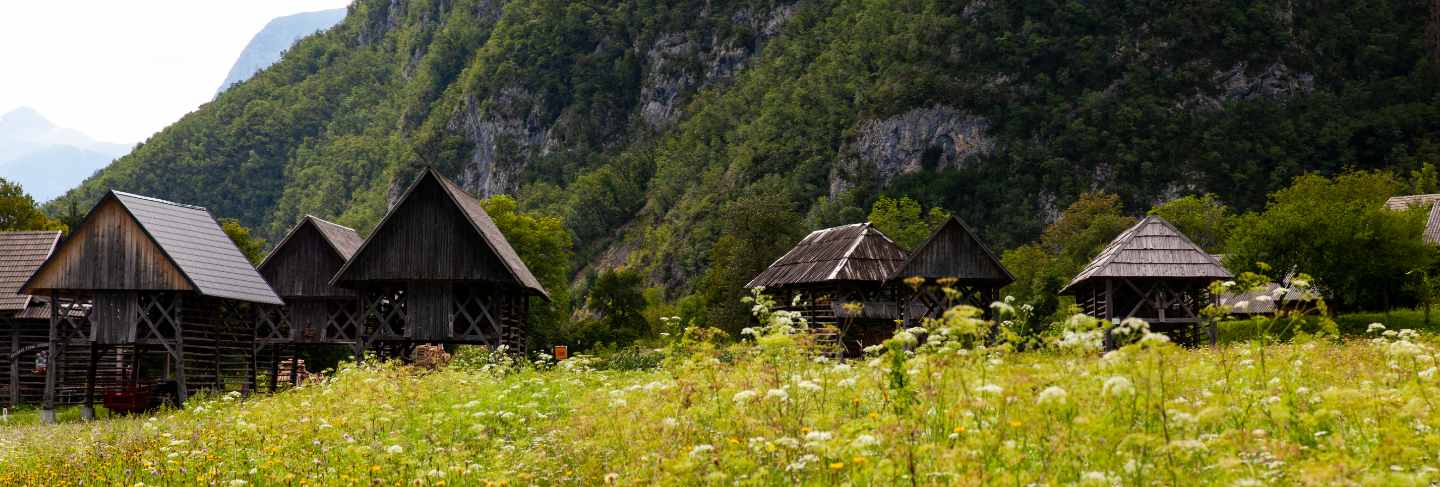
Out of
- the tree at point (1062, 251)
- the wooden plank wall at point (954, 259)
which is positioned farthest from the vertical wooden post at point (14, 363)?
the tree at point (1062, 251)

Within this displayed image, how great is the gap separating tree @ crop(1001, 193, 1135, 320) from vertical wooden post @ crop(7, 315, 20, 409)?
37790mm

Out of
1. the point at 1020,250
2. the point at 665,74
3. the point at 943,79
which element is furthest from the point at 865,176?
the point at 665,74

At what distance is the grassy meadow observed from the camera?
28.1 feet

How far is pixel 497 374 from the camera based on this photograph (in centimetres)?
2145

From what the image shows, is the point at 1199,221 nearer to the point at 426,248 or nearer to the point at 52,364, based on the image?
the point at 426,248

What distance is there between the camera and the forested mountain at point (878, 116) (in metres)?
112

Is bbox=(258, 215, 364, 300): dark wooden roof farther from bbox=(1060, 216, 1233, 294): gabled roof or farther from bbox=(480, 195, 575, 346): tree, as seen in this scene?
bbox=(1060, 216, 1233, 294): gabled roof

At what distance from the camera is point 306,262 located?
4522cm

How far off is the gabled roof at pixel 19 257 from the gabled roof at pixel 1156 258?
104ft

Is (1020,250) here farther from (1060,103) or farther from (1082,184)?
(1060,103)

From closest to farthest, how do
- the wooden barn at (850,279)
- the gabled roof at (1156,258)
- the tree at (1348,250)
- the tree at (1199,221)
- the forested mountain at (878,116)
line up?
the gabled roof at (1156,258)
the wooden barn at (850,279)
the tree at (1348,250)
the tree at (1199,221)
the forested mountain at (878,116)

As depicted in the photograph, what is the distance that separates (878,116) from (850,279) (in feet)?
280

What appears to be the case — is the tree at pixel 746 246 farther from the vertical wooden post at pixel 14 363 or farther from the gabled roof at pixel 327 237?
the vertical wooden post at pixel 14 363

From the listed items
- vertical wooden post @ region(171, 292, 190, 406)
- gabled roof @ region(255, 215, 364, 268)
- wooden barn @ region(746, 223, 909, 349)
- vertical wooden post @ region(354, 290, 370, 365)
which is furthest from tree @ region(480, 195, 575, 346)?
vertical wooden post @ region(171, 292, 190, 406)
